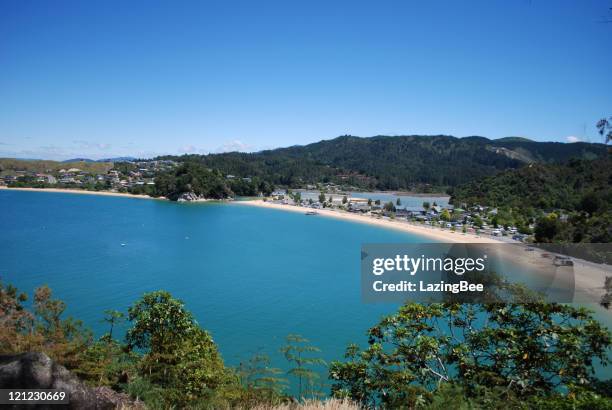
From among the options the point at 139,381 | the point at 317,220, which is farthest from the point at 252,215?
the point at 139,381

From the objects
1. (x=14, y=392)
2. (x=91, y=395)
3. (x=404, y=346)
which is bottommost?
(x=404, y=346)

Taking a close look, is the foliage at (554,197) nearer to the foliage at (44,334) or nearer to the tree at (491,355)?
the tree at (491,355)

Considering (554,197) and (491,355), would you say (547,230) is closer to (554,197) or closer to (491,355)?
(554,197)

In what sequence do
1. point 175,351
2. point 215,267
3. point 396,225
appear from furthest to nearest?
1. point 396,225
2. point 215,267
3. point 175,351

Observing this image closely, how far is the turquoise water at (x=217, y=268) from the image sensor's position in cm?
1532

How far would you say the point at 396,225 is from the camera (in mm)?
47594

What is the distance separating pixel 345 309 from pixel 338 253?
14.7m

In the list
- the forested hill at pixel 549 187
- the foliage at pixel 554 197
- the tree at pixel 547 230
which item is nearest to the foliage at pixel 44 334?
the foliage at pixel 554 197

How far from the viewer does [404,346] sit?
17.5 ft

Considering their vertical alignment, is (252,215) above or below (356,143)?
below

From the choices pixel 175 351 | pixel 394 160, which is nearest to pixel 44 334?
pixel 175 351

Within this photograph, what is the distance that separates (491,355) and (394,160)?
127307mm

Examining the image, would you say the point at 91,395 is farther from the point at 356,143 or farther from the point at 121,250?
the point at 356,143

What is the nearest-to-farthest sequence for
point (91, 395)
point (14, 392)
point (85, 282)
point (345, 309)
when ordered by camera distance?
point (14, 392), point (91, 395), point (345, 309), point (85, 282)
